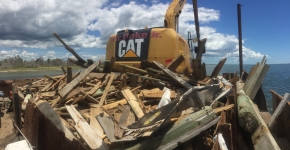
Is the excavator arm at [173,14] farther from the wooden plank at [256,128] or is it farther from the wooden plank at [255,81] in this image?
the wooden plank at [256,128]

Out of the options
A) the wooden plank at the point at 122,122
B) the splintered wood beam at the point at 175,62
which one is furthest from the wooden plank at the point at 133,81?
the wooden plank at the point at 122,122

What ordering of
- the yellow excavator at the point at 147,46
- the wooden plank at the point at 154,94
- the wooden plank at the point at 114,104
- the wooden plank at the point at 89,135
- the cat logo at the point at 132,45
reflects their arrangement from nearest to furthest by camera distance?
the wooden plank at the point at 89,135 → the wooden plank at the point at 114,104 → the wooden plank at the point at 154,94 → the yellow excavator at the point at 147,46 → the cat logo at the point at 132,45

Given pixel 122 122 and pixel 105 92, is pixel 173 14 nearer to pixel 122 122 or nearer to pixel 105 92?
pixel 105 92

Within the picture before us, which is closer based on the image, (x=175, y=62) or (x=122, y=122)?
(x=122, y=122)

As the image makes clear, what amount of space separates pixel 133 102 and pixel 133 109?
37 centimetres

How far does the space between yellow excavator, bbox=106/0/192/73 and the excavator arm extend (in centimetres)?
202

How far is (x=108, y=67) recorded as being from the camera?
7.89m

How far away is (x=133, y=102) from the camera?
16.6ft

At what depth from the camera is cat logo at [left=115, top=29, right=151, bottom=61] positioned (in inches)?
316

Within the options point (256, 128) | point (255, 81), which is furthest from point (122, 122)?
point (255, 81)

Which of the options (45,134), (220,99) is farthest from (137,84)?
(45,134)

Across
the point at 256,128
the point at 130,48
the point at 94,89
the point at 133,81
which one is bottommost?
the point at 256,128

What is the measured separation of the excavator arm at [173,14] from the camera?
403 inches

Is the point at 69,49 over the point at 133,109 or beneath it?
over
